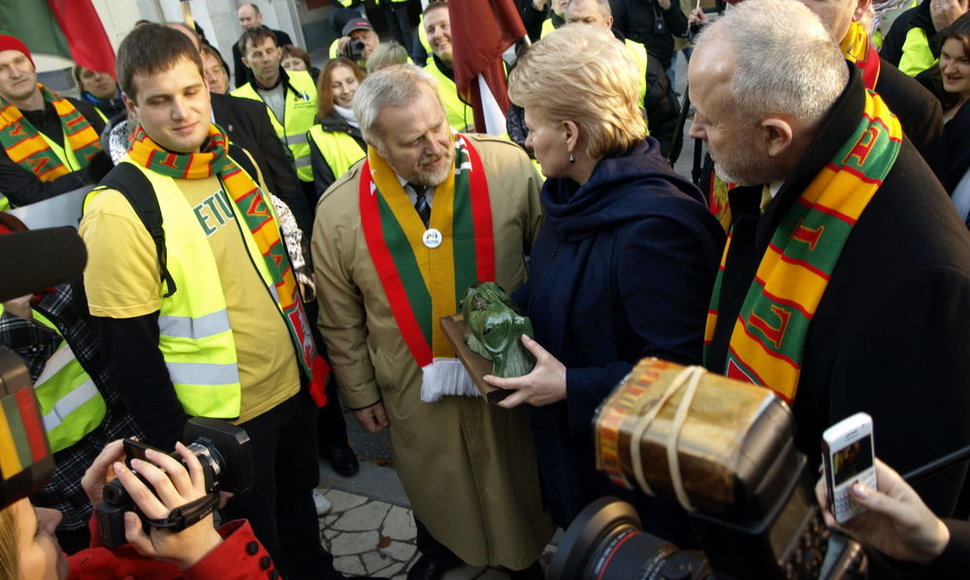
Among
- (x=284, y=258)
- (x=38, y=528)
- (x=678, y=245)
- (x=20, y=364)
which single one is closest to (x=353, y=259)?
(x=284, y=258)

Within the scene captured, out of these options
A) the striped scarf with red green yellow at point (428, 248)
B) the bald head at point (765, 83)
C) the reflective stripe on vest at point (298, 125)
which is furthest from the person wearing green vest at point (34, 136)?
the bald head at point (765, 83)

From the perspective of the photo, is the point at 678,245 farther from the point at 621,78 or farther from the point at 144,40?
the point at 144,40

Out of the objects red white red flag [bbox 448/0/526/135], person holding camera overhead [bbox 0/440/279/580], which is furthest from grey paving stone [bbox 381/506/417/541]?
red white red flag [bbox 448/0/526/135]

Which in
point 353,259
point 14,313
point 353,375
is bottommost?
point 353,375

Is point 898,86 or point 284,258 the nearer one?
point 898,86

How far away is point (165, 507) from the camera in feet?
4.67

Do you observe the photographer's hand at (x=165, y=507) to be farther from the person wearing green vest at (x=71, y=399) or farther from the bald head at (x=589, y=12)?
the bald head at (x=589, y=12)

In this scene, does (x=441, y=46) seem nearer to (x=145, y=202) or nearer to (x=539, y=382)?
(x=145, y=202)

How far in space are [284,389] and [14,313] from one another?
877mm

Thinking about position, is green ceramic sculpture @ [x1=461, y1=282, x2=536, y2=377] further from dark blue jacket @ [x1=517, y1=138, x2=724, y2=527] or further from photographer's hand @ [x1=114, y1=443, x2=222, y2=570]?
photographer's hand @ [x1=114, y1=443, x2=222, y2=570]

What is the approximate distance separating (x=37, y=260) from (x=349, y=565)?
2.74 metres

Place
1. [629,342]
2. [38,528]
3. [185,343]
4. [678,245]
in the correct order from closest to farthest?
[38,528] < [678,245] < [629,342] < [185,343]

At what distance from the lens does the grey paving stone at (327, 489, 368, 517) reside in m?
3.69

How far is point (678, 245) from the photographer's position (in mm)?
1931
